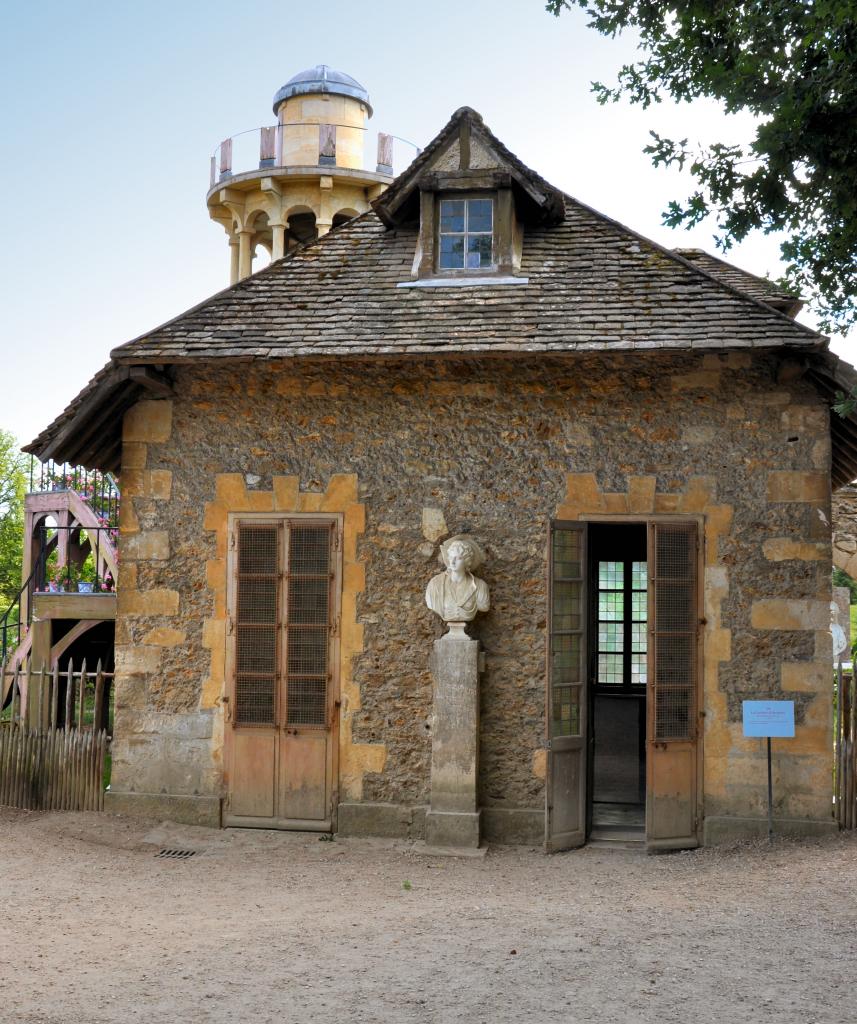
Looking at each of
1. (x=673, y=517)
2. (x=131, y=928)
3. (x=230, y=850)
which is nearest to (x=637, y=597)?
(x=673, y=517)

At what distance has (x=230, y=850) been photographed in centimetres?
805

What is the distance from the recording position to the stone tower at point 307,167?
746 inches

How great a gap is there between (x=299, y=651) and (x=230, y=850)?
162cm

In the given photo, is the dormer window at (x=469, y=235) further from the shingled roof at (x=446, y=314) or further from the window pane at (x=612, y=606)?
the window pane at (x=612, y=606)

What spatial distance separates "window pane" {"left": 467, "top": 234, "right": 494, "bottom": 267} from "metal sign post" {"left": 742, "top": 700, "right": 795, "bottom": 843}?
4341 millimetres

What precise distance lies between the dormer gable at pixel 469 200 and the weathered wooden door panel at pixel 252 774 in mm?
4160

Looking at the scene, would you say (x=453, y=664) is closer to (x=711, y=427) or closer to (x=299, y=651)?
(x=299, y=651)

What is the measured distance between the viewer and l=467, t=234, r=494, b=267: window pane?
362 inches

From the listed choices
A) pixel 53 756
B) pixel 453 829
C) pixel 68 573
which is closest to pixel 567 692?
pixel 453 829

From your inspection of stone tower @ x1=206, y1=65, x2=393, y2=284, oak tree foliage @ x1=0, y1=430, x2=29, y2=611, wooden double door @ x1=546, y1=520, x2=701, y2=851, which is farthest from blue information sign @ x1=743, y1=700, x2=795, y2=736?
oak tree foliage @ x1=0, y1=430, x2=29, y2=611

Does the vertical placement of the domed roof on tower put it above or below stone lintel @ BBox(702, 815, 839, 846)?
above

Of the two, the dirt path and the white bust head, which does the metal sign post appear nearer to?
the dirt path

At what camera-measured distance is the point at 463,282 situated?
900 centimetres

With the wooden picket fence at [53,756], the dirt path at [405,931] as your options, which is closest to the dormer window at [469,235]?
the wooden picket fence at [53,756]
